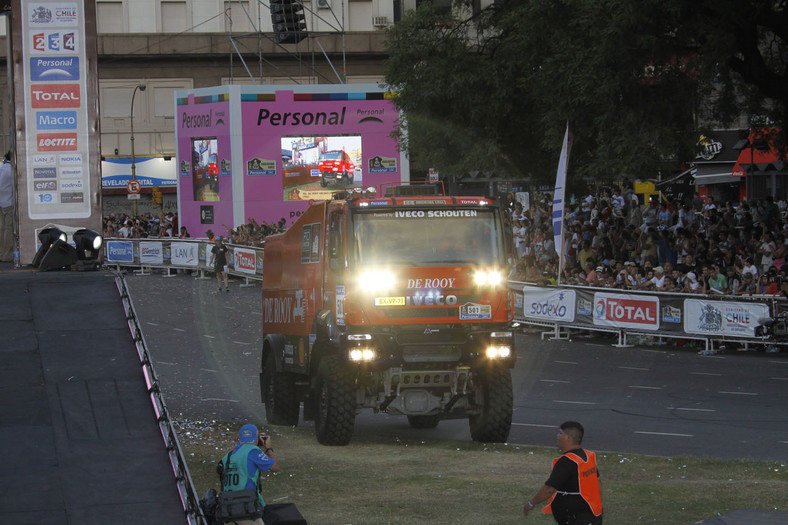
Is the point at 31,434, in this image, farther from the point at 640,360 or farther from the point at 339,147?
the point at 339,147

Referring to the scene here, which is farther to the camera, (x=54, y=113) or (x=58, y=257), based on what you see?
(x=54, y=113)

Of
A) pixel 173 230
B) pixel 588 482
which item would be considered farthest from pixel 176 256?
pixel 588 482

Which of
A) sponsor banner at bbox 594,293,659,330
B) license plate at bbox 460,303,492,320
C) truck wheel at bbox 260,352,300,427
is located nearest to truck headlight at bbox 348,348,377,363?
license plate at bbox 460,303,492,320

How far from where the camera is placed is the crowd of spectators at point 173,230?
39094 millimetres

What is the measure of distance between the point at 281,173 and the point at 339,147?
2.40 m

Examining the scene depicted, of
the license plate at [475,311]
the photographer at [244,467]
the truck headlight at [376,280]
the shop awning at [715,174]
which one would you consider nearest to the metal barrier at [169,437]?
the photographer at [244,467]

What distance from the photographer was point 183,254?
4156 cm

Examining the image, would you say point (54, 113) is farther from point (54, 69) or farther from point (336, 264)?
point (336, 264)

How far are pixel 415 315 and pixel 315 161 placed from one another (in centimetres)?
2958

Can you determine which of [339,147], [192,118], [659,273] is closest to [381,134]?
[339,147]

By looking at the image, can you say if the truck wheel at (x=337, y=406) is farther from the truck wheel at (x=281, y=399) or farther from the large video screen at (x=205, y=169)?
the large video screen at (x=205, y=169)

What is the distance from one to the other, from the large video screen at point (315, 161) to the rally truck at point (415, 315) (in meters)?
28.4

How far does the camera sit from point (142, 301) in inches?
1299

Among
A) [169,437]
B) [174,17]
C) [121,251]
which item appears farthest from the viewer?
[174,17]
